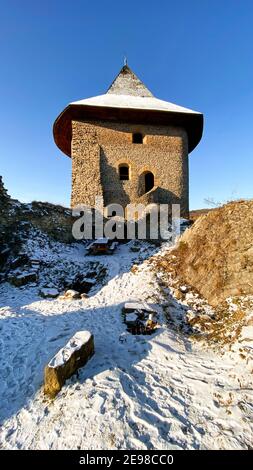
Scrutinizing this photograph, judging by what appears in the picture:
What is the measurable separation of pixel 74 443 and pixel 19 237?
10449 millimetres

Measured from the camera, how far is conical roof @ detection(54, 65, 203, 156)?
16.8 metres

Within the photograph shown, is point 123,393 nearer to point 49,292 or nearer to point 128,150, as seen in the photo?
point 49,292

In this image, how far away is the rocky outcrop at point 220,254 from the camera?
771 centimetres

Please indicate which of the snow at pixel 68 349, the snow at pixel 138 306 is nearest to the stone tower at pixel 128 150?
the snow at pixel 138 306

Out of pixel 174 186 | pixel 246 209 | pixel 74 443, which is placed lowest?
pixel 74 443

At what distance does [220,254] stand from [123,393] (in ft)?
18.4

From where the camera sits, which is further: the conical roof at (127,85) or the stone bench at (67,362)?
the conical roof at (127,85)

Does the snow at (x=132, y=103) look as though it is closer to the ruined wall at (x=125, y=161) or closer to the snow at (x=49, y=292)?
the ruined wall at (x=125, y=161)

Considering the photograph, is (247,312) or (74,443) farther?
(247,312)

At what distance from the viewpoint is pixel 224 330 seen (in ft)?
20.9

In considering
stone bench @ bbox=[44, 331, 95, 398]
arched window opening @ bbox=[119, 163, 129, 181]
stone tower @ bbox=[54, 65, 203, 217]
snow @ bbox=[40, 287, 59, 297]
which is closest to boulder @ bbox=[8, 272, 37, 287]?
snow @ bbox=[40, 287, 59, 297]

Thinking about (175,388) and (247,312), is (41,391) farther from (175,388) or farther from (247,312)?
(247,312)

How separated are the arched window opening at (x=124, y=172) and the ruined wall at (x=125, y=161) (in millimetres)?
320
